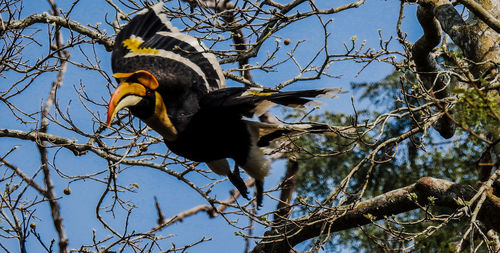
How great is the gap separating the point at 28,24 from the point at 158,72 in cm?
102

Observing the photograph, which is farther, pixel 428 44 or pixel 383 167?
pixel 383 167

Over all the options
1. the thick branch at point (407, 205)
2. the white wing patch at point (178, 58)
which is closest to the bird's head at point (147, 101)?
the white wing patch at point (178, 58)

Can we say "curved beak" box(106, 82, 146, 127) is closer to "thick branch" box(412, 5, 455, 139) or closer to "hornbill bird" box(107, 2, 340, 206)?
"hornbill bird" box(107, 2, 340, 206)

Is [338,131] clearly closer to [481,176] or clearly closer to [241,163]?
[241,163]

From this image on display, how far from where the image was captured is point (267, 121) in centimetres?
350

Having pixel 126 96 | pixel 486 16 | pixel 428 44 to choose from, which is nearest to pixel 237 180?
pixel 126 96

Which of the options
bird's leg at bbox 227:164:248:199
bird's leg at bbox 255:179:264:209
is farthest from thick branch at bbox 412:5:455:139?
bird's leg at bbox 227:164:248:199

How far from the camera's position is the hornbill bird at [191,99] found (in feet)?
10.5

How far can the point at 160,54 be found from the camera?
356 cm

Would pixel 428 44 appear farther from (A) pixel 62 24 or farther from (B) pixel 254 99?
(A) pixel 62 24

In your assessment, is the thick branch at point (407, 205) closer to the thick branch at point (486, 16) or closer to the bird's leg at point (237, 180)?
the bird's leg at point (237, 180)

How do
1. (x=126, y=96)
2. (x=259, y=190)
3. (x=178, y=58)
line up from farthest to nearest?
(x=259, y=190) < (x=178, y=58) < (x=126, y=96)

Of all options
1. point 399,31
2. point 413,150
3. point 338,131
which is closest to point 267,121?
point 338,131

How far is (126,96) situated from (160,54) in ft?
1.74
